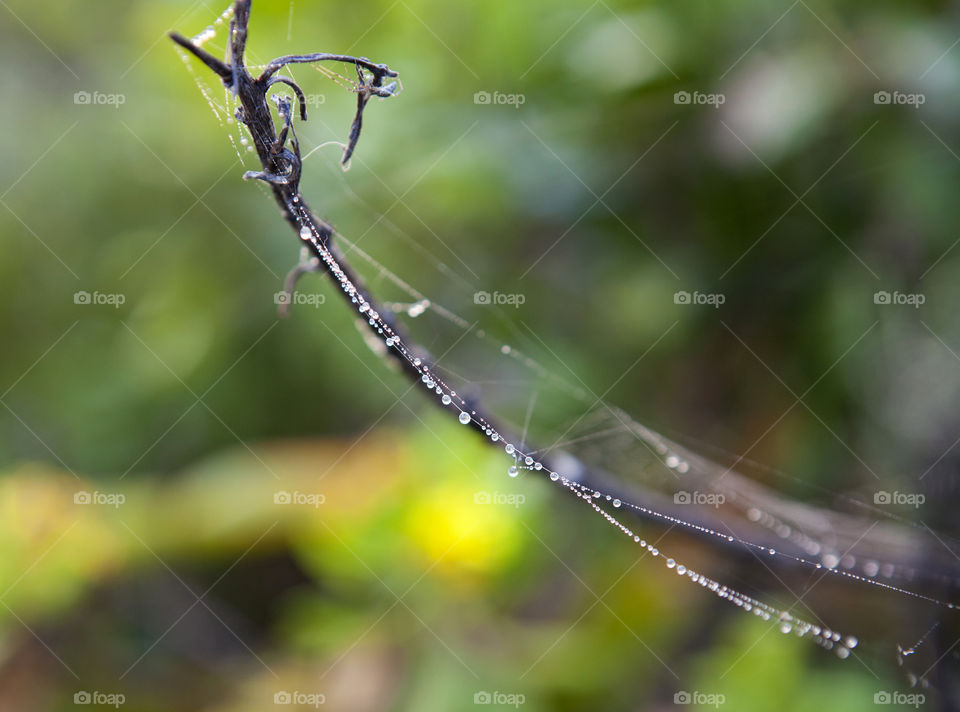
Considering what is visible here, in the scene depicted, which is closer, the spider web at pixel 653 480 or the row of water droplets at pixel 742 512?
the row of water droplets at pixel 742 512

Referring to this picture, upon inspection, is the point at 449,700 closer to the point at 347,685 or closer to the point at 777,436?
the point at 347,685

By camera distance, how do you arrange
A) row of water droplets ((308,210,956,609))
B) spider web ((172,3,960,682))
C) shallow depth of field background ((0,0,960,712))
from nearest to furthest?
row of water droplets ((308,210,956,609)) → spider web ((172,3,960,682)) → shallow depth of field background ((0,0,960,712))

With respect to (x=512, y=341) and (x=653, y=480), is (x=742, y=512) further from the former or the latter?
(x=512, y=341)

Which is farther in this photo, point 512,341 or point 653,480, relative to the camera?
point 512,341

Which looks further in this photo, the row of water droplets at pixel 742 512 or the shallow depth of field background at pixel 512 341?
the shallow depth of field background at pixel 512 341

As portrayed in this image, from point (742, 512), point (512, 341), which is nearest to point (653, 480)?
point (742, 512)

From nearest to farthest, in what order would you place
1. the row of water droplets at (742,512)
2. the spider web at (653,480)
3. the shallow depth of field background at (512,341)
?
the row of water droplets at (742,512) → the spider web at (653,480) → the shallow depth of field background at (512,341)

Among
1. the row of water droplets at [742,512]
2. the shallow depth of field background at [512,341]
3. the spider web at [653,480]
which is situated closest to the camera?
the row of water droplets at [742,512]

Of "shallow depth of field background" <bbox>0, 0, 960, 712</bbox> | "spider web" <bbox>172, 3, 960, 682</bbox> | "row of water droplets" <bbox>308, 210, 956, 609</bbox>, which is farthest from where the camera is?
"shallow depth of field background" <bbox>0, 0, 960, 712</bbox>

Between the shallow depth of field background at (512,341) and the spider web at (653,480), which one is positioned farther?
the shallow depth of field background at (512,341)
